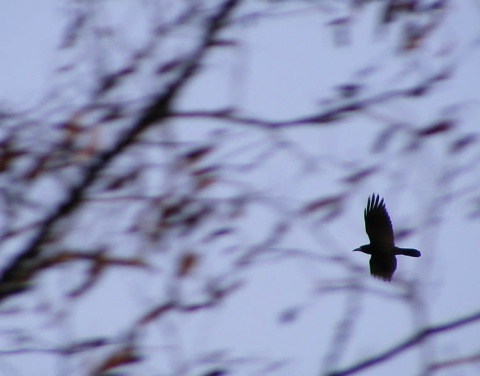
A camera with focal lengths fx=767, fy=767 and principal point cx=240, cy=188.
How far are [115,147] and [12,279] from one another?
0.88m

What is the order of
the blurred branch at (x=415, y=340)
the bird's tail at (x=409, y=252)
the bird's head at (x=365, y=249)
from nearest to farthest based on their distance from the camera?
the blurred branch at (x=415, y=340) → the bird's tail at (x=409, y=252) → the bird's head at (x=365, y=249)

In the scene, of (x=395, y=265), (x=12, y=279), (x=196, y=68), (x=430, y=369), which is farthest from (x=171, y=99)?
(x=430, y=369)

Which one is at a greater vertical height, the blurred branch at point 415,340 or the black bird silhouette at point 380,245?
the black bird silhouette at point 380,245

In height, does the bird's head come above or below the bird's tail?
above

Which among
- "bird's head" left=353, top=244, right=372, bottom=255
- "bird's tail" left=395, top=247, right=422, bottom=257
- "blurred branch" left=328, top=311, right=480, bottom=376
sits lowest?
"blurred branch" left=328, top=311, right=480, bottom=376

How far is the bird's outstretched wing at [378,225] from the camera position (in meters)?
5.23

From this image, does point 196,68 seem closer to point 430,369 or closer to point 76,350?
point 76,350

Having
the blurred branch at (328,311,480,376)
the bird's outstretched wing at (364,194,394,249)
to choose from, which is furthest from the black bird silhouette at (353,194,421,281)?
the blurred branch at (328,311,480,376)

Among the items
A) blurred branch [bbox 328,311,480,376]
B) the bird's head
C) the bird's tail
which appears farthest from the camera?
the bird's head

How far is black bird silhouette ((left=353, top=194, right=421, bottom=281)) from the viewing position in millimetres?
4844

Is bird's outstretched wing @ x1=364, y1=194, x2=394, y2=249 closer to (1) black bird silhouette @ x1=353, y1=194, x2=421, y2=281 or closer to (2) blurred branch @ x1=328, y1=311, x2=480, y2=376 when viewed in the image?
(1) black bird silhouette @ x1=353, y1=194, x2=421, y2=281

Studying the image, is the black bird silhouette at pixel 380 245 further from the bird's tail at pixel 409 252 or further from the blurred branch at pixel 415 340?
the blurred branch at pixel 415 340

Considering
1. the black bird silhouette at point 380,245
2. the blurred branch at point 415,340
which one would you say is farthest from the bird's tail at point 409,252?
the blurred branch at point 415,340

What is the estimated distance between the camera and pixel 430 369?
9.05 feet
